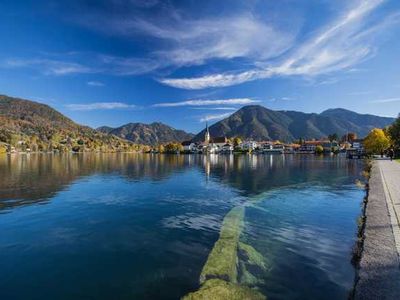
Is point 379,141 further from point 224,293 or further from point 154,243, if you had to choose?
point 224,293

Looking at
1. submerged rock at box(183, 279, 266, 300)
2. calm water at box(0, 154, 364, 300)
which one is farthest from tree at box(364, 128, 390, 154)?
submerged rock at box(183, 279, 266, 300)

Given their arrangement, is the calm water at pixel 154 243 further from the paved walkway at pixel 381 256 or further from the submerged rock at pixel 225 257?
the paved walkway at pixel 381 256

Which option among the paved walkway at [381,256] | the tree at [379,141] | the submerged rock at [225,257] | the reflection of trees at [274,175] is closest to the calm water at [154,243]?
the submerged rock at [225,257]

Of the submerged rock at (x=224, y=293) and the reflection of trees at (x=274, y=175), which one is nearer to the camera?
the submerged rock at (x=224, y=293)

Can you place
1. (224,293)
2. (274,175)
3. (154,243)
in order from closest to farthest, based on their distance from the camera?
(224,293)
(154,243)
(274,175)

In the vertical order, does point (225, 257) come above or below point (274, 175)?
above

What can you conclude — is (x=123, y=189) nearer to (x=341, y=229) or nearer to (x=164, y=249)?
(x=164, y=249)

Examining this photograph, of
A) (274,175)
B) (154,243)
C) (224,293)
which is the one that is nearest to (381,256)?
(224,293)

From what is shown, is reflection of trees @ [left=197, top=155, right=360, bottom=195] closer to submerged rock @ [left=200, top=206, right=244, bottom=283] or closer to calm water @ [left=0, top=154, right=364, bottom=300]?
calm water @ [left=0, top=154, right=364, bottom=300]

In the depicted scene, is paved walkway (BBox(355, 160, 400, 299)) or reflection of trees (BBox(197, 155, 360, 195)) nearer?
paved walkway (BBox(355, 160, 400, 299))

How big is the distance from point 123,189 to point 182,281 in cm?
3267

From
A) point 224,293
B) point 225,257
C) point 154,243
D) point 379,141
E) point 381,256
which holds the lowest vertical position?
point 154,243

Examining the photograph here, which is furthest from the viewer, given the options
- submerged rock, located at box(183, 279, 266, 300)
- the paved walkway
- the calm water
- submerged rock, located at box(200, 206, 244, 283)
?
submerged rock, located at box(200, 206, 244, 283)

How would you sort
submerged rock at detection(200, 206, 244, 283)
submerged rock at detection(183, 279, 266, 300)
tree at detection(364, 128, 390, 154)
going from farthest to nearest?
tree at detection(364, 128, 390, 154) < submerged rock at detection(200, 206, 244, 283) < submerged rock at detection(183, 279, 266, 300)
